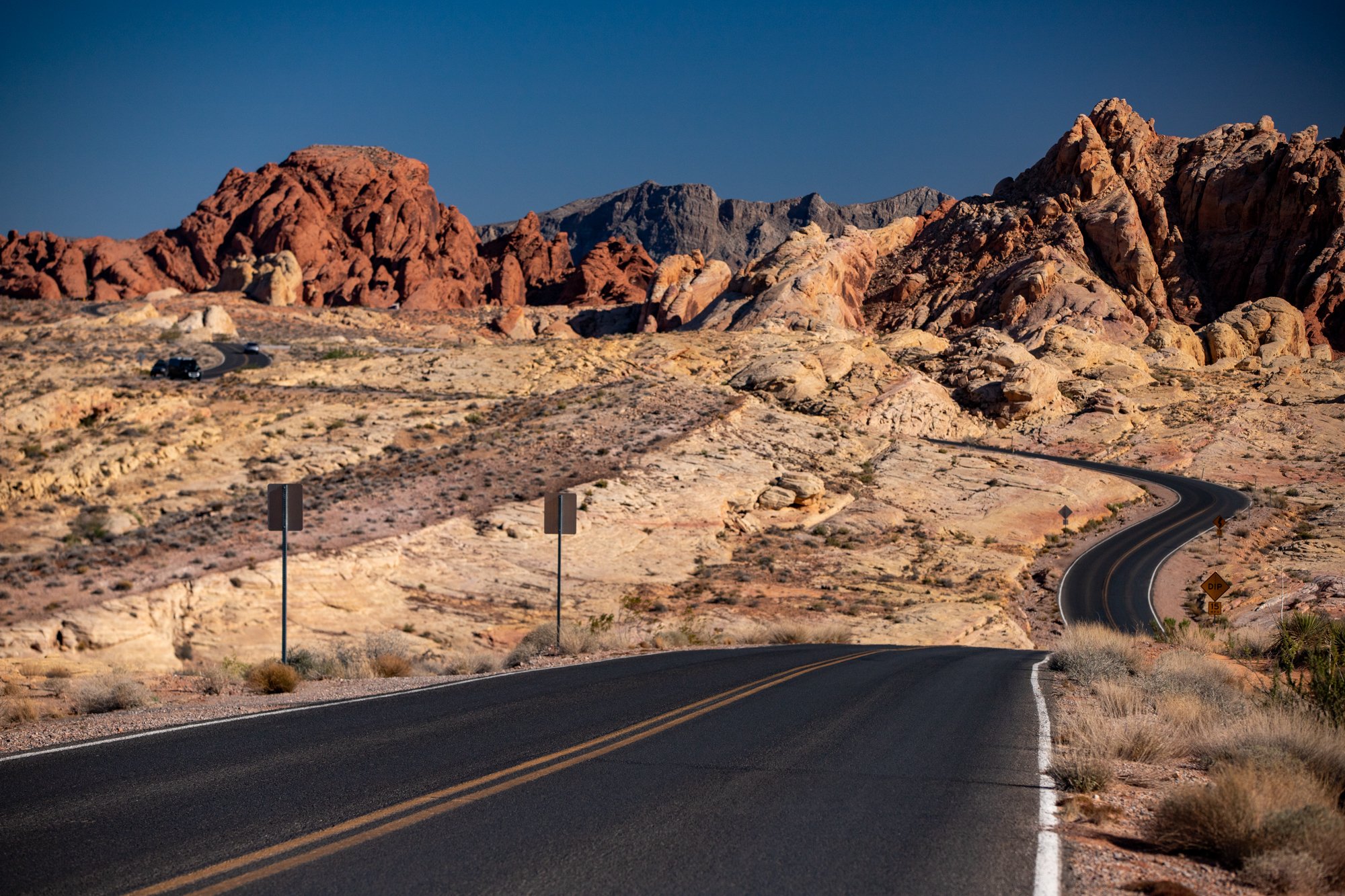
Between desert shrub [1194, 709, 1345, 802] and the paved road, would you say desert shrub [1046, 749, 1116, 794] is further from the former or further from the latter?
desert shrub [1194, 709, 1345, 802]

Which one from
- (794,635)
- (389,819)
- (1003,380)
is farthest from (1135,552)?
(389,819)

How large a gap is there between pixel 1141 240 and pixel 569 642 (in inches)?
3842

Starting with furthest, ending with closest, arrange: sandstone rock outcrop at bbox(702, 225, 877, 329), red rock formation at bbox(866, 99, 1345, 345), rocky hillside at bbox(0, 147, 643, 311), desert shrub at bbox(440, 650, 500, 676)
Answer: rocky hillside at bbox(0, 147, 643, 311), red rock formation at bbox(866, 99, 1345, 345), sandstone rock outcrop at bbox(702, 225, 877, 329), desert shrub at bbox(440, 650, 500, 676)

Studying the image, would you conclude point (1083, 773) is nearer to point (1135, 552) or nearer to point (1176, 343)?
point (1135, 552)

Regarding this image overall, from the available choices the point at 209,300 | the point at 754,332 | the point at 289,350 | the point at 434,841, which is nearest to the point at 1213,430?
the point at 754,332

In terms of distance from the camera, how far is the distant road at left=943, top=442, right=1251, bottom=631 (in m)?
38.7

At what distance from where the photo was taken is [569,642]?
19.6 metres

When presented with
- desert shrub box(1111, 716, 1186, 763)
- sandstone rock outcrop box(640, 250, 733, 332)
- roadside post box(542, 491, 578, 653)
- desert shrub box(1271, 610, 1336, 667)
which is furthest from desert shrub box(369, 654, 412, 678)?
sandstone rock outcrop box(640, 250, 733, 332)

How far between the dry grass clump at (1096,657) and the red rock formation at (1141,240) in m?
72.5

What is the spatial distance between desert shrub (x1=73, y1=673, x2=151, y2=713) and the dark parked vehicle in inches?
1841

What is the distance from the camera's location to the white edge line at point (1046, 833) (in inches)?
211

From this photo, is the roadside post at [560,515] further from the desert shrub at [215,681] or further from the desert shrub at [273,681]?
the desert shrub at [273,681]

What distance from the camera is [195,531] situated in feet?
93.1

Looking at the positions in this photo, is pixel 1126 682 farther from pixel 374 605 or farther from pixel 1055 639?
pixel 1055 639
